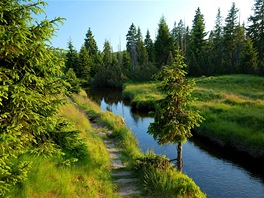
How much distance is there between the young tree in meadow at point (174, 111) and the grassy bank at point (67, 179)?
3.08 metres

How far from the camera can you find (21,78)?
5922mm

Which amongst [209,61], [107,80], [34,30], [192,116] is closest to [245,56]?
[209,61]

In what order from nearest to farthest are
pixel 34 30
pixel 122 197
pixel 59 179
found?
pixel 34 30 → pixel 59 179 → pixel 122 197

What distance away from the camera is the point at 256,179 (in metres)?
14.0

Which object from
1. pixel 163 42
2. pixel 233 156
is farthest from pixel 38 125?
pixel 163 42

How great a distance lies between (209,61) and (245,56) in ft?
25.9

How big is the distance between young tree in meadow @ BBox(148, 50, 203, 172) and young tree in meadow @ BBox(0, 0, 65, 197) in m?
5.88

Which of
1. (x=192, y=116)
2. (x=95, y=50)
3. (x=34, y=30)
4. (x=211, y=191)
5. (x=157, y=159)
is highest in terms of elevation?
(x=95, y=50)

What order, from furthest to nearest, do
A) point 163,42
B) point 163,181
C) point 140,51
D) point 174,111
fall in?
1. point 140,51
2. point 163,42
3. point 174,111
4. point 163,181

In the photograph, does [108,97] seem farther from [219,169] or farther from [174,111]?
[174,111]

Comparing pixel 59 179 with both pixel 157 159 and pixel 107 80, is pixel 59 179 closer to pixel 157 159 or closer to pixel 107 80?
pixel 157 159

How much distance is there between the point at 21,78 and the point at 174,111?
725 cm

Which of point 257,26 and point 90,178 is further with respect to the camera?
point 257,26

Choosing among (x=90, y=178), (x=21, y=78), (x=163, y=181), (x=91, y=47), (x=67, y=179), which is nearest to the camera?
(x=21, y=78)
